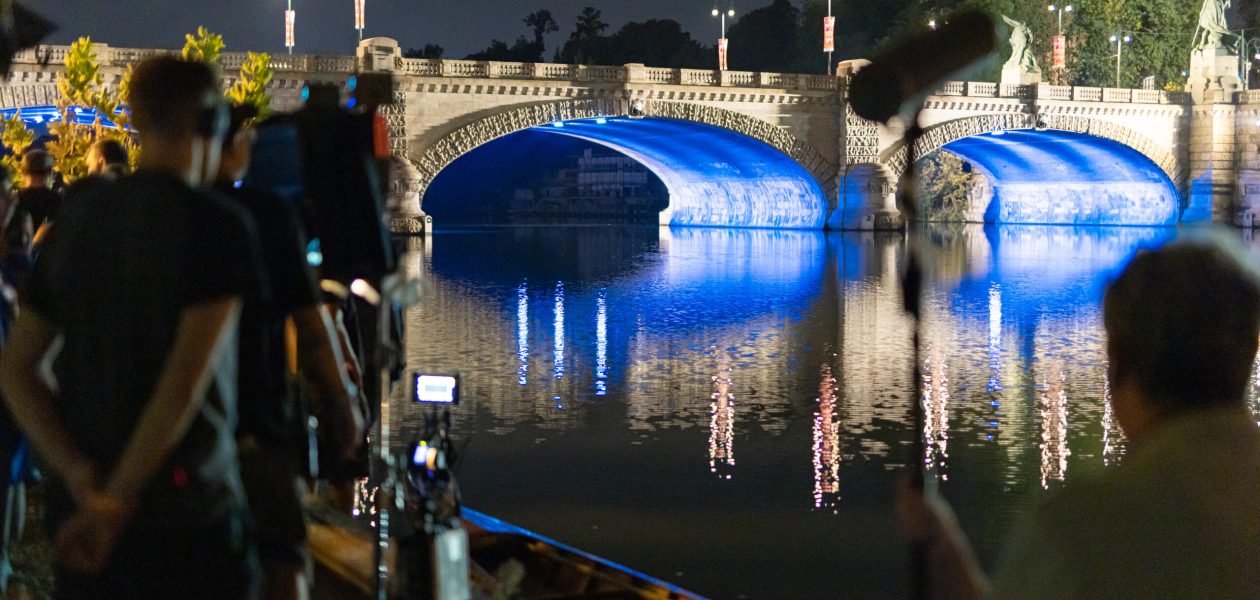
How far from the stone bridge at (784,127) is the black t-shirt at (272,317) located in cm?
3811

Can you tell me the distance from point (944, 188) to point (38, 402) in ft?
221

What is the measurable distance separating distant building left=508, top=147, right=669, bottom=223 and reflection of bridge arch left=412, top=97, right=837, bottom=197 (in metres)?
38.5

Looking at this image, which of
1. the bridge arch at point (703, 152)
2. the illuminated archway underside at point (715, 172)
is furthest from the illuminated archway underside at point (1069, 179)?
the bridge arch at point (703, 152)

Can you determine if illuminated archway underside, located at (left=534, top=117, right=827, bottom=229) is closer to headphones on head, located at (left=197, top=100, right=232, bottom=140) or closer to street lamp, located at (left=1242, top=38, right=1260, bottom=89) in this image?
street lamp, located at (left=1242, top=38, right=1260, bottom=89)

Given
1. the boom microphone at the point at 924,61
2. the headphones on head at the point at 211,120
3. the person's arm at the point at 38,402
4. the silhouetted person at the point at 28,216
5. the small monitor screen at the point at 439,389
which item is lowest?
the small monitor screen at the point at 439,389

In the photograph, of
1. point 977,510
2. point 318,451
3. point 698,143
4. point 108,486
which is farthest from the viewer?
point 698,143

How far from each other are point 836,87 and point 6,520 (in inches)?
1973

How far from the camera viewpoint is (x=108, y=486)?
9.43 feet

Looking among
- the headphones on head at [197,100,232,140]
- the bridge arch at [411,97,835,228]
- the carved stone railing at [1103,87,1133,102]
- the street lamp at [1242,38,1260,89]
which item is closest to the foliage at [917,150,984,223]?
the bridge arch at [411,97,835,228]

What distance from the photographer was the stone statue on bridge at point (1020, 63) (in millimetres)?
59281

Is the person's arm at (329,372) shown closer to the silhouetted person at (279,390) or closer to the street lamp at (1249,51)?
the silhouetted person at (279,390)

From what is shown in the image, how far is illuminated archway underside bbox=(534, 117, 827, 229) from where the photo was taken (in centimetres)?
5441

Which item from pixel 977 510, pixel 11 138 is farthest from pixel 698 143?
pixel 977 510

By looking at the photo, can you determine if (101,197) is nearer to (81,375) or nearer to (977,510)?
(81,375)
